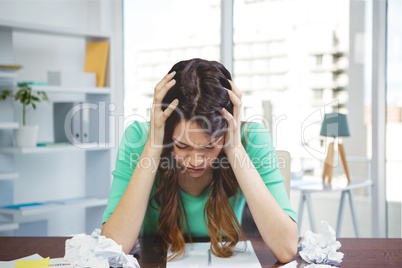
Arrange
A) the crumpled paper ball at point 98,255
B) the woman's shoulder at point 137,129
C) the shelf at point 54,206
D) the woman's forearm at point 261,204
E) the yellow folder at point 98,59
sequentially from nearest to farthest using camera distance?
1. the crumpled paper ball at point 98,255
2. the woman's forearm at point 261,204
3. the woman's shoulder at point 137,129
4. the shelf at point 54,206
5. the yellow folder at point 98,59

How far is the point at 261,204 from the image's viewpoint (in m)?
1.54

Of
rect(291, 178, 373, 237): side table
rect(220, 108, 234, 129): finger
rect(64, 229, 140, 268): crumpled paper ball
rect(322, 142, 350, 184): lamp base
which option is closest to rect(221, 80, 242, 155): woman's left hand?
rect(220, 108, 234, 129): finger

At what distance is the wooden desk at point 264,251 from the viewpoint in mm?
1372

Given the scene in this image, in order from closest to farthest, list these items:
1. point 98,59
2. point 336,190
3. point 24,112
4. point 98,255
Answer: point 98,255 → point 24,112 → point 336,190 → point 98,59

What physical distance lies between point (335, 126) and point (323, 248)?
1.92 m

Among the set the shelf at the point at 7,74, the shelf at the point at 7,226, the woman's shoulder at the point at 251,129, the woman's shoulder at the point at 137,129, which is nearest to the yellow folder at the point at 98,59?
the shelf at the point at 7,74

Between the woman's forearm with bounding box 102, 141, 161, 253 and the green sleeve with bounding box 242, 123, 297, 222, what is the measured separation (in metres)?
0.29

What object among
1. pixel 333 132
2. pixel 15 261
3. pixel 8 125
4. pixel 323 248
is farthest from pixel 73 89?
pixel 323 248

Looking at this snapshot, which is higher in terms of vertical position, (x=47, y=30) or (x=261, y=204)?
(x=47, y=30)

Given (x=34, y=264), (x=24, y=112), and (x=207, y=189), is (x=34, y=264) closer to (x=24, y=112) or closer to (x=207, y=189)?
(x=207, y=189)

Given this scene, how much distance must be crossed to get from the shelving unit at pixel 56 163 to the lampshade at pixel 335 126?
137 cm

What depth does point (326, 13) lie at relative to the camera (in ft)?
10.8

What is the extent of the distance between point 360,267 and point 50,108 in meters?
2.71

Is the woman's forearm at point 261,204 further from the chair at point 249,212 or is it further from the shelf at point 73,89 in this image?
the shelf at point 73,89
